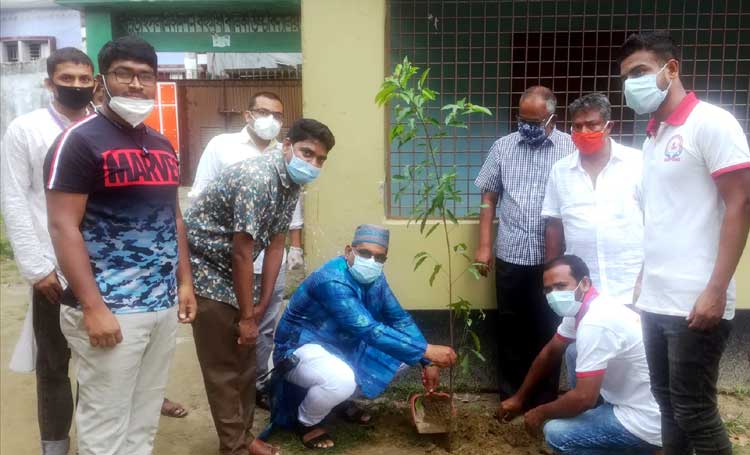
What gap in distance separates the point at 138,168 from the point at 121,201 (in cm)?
12

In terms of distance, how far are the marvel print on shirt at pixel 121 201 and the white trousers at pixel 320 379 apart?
113 centimetres

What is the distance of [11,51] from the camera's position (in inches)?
616

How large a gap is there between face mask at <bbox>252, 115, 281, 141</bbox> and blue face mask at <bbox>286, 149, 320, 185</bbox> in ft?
3.09

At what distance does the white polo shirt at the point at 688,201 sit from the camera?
7.14 ft

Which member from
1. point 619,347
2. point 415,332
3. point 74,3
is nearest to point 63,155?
point 415,332

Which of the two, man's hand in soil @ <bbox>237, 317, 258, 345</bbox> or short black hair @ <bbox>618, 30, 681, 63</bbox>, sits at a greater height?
short black hair @ <bbox>618, 30, 681, 63</bbox>

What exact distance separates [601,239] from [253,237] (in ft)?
5.54

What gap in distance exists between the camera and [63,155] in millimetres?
2092

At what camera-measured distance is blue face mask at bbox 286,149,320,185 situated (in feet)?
9.55

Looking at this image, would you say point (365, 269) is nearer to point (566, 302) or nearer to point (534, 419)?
point (566, 302)

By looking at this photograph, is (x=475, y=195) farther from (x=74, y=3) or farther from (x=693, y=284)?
(x=74, y=3)

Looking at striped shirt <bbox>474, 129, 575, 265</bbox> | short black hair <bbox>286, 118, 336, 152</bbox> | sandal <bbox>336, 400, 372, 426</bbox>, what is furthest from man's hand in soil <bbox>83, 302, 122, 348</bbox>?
striped shirt <bbox>474, 129, 575, 265</bbox>

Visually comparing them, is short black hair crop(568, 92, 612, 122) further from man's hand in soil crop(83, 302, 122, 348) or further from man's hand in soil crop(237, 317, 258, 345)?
man's hand in soil crop(83, 302, 122, 348)

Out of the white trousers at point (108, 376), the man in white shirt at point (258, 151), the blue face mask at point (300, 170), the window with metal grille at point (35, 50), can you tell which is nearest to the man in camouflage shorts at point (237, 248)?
the blue face mask at point (300, 170)
